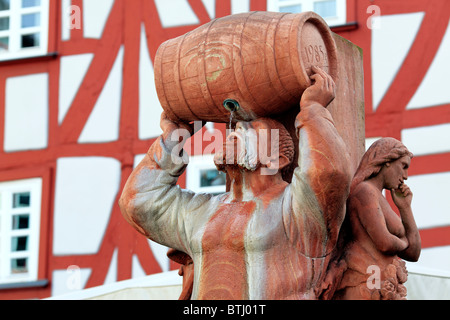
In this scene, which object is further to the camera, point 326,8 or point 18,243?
point 18,243

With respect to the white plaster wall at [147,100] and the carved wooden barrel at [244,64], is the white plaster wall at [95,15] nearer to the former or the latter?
the white plaster wall at [147,100]

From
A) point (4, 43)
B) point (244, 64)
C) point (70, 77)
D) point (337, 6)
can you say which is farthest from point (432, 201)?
point (244, 64)

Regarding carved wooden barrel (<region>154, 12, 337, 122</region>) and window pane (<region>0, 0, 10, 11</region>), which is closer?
carved wooden barrel (<region>154, 12, 337, 122</region>)

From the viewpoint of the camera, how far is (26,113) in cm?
1166

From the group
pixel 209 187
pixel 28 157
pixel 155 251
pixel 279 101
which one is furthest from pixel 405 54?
pixel 279 101

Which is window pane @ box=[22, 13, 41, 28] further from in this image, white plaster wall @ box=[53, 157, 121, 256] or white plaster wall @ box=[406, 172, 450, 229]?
white plaster wall @ box=[406, 172, 450, 229]

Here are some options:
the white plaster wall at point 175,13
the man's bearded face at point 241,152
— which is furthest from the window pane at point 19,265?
the man's bearded face at point 241,152

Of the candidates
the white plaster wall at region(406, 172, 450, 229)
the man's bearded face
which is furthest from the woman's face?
the white plaster wall at region(406, 172, 450, 229)

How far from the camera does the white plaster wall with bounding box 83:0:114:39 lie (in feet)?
37.9

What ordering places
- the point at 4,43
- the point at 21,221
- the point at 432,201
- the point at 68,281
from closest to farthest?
the point at 432,201
the point at 68,281
the point at 21,221
the point at 4,43

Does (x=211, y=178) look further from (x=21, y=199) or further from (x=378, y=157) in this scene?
(x=378, y=157)

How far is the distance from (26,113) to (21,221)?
1204 mm

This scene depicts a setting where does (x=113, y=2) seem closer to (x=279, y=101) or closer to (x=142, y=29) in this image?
(x=142, y=29)

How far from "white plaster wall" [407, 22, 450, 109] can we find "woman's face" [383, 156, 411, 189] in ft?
18.3
